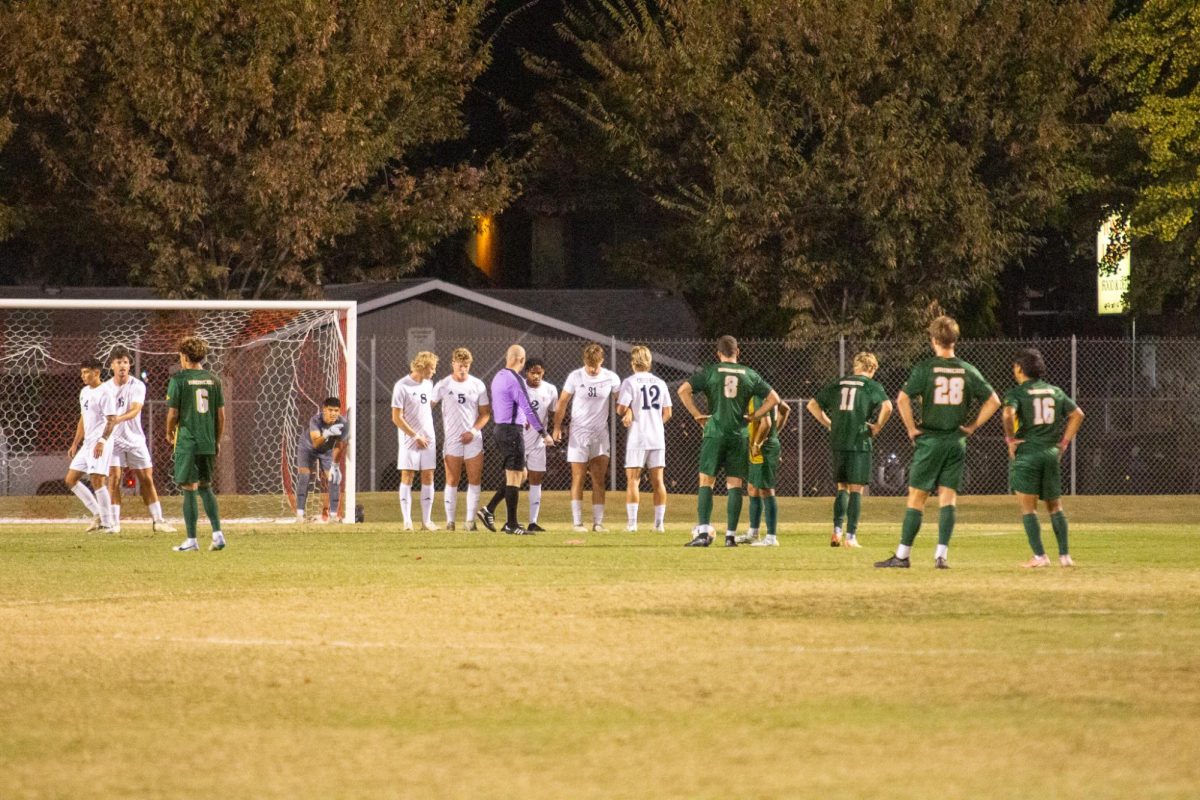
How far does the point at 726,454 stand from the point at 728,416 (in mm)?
361

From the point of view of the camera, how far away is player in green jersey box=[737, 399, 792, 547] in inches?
705

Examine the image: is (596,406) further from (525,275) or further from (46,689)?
(525,275)

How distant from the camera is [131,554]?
17312mm

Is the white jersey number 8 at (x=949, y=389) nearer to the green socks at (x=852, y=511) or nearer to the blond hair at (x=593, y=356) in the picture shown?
the green socks at (x=852, y=511)

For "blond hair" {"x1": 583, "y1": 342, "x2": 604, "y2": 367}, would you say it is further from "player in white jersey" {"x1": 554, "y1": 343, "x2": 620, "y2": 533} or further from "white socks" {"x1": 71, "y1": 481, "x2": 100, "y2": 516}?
"white socks" {"x1": 71, "y1": 481, "x2": 100, "y2": 516}

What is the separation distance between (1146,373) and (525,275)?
17158mm

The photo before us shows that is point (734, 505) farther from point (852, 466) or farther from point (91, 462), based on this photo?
point (91, 462)

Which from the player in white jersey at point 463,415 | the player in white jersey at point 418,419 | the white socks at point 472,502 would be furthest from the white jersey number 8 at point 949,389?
the player in white jersey at point 418,419

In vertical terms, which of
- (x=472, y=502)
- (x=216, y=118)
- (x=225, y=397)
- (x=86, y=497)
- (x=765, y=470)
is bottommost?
(x=472, y=502)

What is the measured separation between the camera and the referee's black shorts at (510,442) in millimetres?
19641

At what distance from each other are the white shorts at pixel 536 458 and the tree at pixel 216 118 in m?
12.7

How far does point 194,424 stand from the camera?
1678 centimetres

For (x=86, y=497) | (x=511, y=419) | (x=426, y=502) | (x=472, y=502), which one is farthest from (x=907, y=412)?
(x=86, y=497)

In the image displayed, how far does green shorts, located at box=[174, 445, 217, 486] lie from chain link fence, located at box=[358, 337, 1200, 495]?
→ 41.5 feet
